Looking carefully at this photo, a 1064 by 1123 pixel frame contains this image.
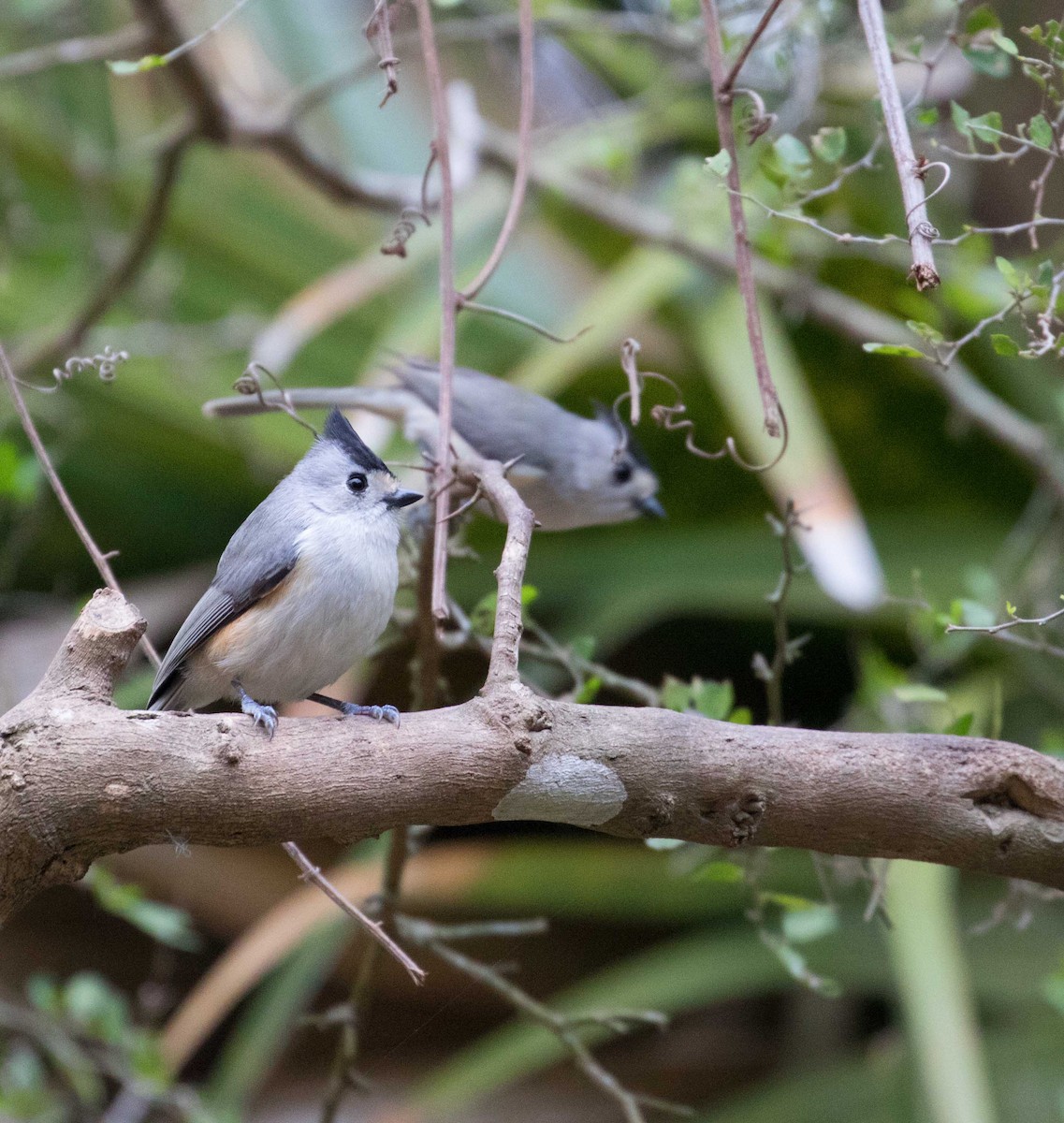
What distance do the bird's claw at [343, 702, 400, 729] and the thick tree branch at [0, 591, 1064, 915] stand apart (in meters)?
0.03

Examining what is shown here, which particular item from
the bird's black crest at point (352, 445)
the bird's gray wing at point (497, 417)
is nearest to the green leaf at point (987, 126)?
the bird's black crest at point (352, 445)

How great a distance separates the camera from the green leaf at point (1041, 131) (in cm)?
127

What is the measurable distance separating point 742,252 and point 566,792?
604 millimetres

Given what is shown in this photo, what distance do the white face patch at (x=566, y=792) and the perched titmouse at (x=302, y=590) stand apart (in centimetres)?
34

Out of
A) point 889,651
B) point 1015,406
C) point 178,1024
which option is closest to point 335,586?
point 178,1024

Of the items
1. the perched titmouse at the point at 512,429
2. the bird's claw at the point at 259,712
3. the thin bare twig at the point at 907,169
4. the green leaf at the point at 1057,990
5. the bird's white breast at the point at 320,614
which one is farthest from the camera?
the perched titmouse at the point at 512,429

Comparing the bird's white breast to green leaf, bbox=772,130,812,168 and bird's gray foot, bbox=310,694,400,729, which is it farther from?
green leaf, bbox=772,130,812,168

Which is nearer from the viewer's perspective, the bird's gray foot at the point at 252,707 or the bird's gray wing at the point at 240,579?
the bird's gray foot at the point at 252,707

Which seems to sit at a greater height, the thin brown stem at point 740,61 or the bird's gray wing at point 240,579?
the thin brown stem at point 740,61

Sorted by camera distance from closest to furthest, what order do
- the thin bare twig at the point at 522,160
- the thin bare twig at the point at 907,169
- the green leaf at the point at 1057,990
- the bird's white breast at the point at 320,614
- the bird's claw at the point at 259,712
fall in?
the thin bare twig at the point at 907,169, the bird's claw at the point at 259,712, the thin bare twig at the point at 522,160, the bird's white breast at the point at 320,614, the green leaf at the point at 1057,990

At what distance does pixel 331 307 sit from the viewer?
10.8 feet

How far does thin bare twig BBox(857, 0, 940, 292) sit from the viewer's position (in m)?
1.02

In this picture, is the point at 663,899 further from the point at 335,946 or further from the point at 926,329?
the point at 926,329

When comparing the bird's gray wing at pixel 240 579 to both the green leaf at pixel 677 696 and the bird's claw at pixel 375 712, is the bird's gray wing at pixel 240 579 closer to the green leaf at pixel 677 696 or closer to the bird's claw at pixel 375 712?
the bird's claw at pixel 375 712
